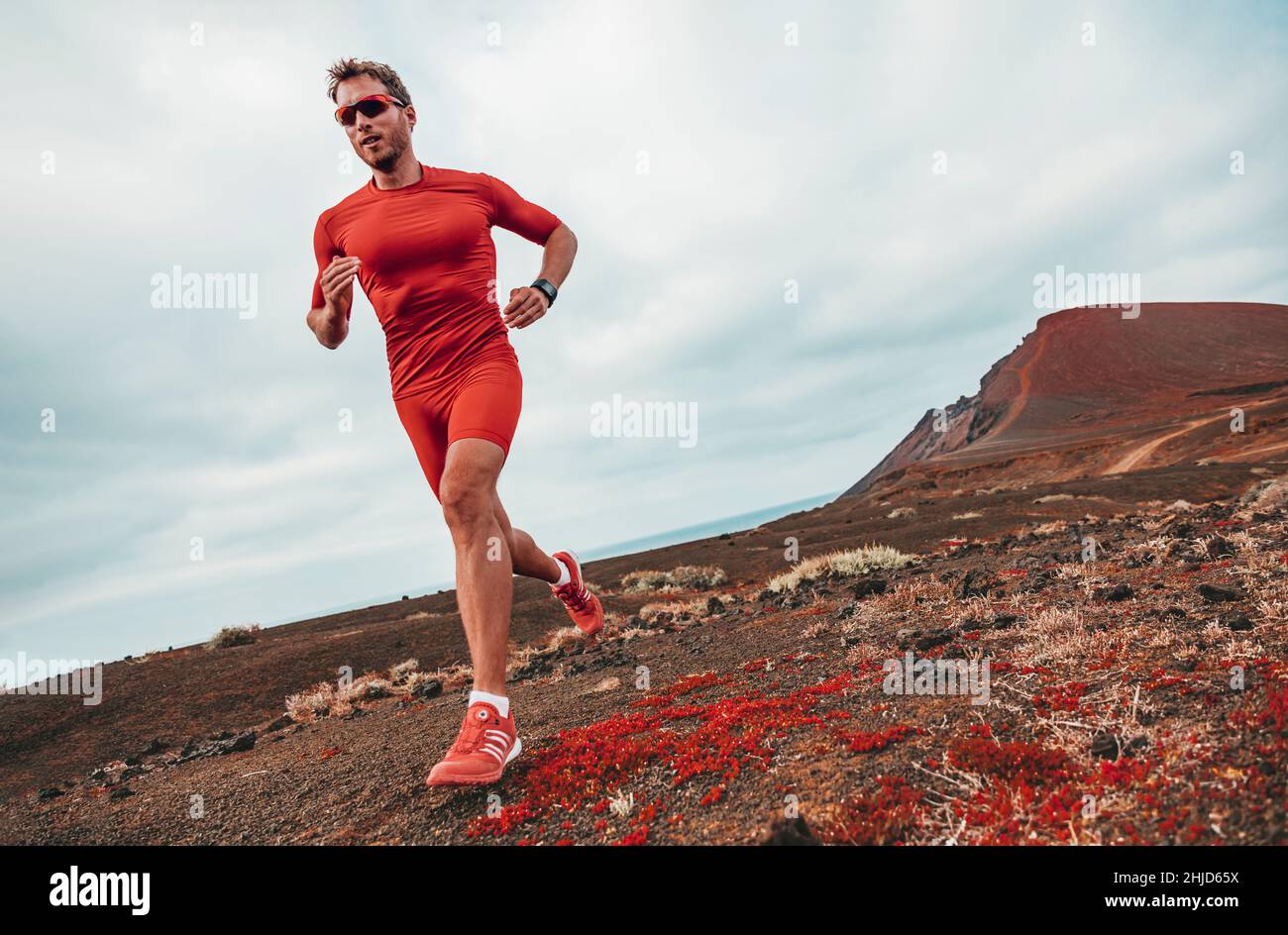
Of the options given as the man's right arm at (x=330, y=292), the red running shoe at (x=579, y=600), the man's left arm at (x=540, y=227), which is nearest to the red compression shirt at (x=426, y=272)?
the man's right arm at (x=330, y=292)

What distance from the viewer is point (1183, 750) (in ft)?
7.78

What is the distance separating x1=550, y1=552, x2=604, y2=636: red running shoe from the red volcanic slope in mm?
37758

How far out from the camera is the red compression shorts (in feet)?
12.0

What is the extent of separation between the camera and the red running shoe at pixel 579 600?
565 centimetres

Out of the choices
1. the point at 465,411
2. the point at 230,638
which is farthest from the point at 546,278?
the point at 230,638

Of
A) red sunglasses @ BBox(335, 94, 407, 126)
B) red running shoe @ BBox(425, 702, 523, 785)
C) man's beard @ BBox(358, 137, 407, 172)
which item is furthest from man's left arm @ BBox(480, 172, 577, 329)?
red running shoe @ BBox(425, 702, 523, 785)

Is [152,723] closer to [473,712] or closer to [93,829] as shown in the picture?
[93,829]

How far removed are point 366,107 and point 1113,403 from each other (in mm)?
80441

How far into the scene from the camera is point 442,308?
12.9 ft

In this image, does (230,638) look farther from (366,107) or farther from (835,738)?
(835,738)

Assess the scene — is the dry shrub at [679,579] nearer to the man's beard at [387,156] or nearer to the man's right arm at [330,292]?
the man's right arm at [330,292]

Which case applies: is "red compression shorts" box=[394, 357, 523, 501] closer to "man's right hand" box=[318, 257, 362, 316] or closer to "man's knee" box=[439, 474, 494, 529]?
"man's knee" box=[439, 474, 494, 529]

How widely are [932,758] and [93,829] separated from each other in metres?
5.01

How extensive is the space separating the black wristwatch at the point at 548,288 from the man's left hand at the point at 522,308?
143 millimetres
